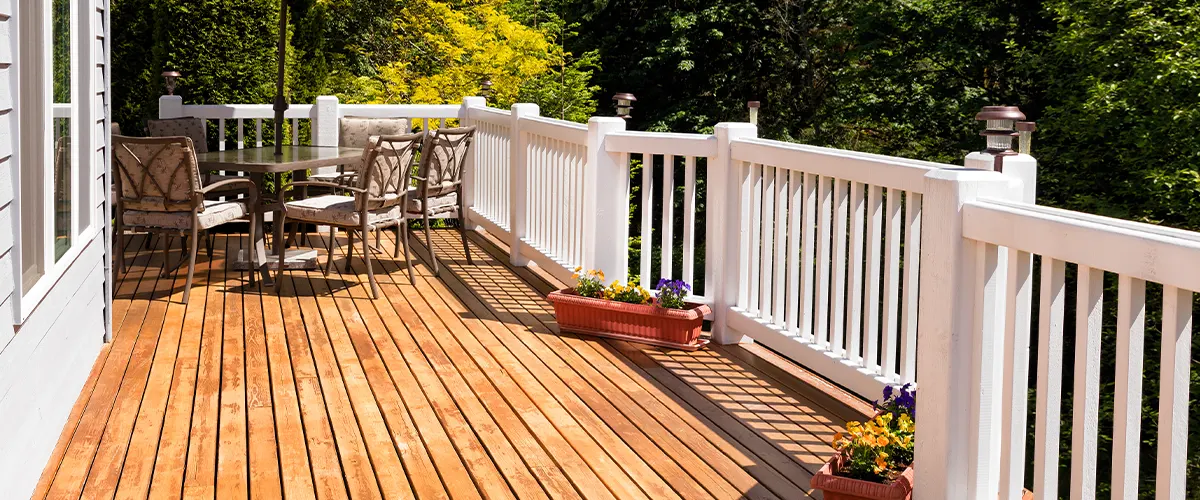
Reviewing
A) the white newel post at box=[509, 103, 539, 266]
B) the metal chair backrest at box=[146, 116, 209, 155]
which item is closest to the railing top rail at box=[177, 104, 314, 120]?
the metal chair backrest at box=[146, 116, 209, 155]

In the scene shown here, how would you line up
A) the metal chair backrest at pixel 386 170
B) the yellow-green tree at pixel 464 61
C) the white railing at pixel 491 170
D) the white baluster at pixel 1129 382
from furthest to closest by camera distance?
the yellow-green tree at pixel 464 61 → the white railing at pixel 491 170 → the metal chair backrest at pixel 386 170 → the white baluster at pixel 1129 382

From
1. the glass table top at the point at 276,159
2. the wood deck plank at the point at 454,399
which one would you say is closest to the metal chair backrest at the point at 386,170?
the glass table top at the point at 276,159

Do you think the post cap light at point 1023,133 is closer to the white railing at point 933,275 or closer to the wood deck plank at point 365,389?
the white railing at point 933,275

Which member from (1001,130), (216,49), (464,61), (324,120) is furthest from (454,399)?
(464,61)

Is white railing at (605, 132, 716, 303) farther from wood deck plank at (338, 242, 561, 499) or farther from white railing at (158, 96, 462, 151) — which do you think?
white railing at (158, 96, 462, 151)

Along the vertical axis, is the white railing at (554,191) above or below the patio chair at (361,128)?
below

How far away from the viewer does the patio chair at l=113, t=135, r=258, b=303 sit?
18.5 feet

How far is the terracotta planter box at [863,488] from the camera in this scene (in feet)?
9.20

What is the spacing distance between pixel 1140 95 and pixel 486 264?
11671 millimetres

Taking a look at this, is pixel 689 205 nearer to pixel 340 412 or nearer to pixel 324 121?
pixel 340 412

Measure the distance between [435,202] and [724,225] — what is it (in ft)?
8.32

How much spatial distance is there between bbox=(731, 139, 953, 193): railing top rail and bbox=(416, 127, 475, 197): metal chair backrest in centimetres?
229

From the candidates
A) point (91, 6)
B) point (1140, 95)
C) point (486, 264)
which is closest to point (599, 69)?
point (1140, 95)

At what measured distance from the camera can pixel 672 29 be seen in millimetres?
21625
